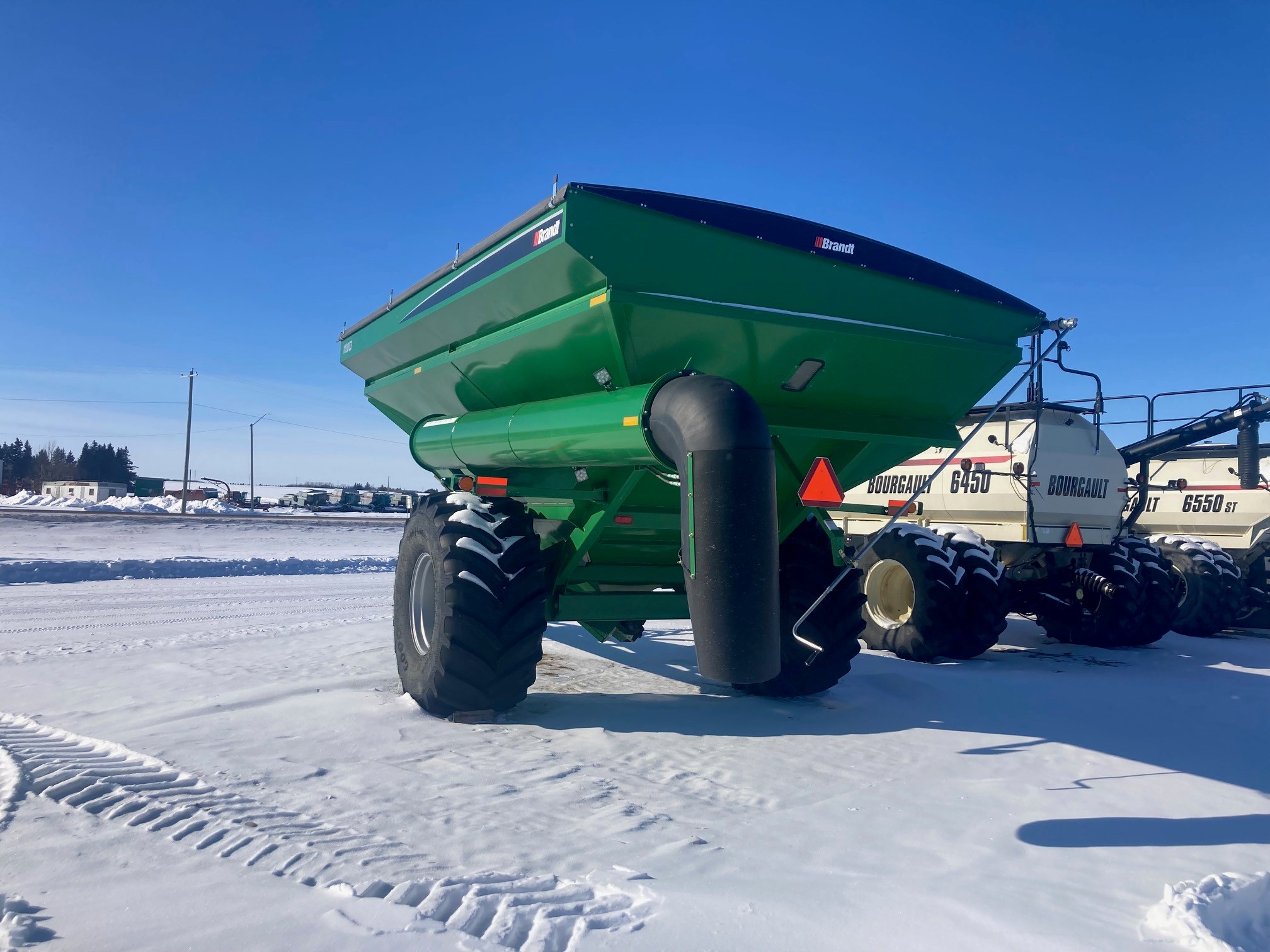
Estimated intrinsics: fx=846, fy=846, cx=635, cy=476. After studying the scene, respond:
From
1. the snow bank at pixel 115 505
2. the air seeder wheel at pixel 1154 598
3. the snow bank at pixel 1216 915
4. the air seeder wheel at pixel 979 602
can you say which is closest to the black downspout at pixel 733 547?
the snow bank at pixel 1216 915

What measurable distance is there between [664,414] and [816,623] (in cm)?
256

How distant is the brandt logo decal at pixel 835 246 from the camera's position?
187 inches

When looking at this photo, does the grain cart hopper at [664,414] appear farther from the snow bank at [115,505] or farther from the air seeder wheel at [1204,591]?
the snow bank at [115,505]

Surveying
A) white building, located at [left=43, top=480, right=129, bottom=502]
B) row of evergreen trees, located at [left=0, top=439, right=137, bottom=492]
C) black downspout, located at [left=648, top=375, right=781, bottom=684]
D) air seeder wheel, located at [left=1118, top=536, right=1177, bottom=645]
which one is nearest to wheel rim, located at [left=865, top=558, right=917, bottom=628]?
air seeder wheel, located at [left=1118, top=536, right=1177, bottom=645]

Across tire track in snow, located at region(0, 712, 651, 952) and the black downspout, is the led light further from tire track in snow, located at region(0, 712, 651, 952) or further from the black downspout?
tire track in snow, located at region(0, 712, 651, 952)

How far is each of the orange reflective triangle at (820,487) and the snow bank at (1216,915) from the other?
2291 mm

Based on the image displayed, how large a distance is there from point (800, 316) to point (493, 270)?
179 cm

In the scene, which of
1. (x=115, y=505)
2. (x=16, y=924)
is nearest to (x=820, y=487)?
(x=16, y=924)

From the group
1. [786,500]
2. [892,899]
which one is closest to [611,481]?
[786,500]

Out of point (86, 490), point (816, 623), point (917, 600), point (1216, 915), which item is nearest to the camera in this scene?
point (1216, 915)

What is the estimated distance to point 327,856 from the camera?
113 inches

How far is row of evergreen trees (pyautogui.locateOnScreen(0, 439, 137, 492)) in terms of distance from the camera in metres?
76.9

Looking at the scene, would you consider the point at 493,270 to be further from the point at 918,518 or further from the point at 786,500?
the point at 918,518

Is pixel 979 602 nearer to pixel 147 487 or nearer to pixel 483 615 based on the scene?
pixel 483 615
